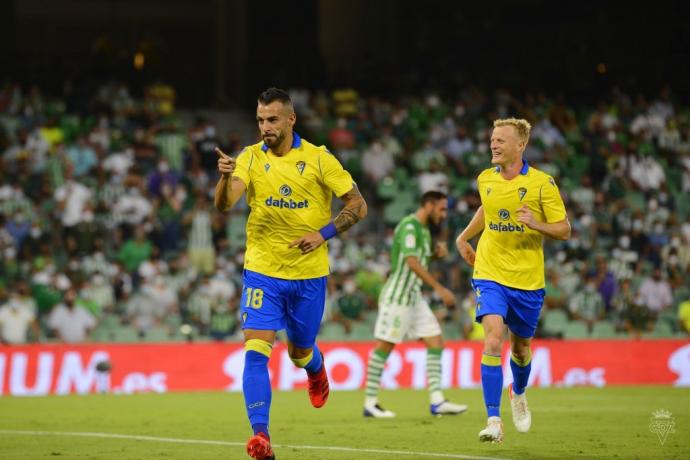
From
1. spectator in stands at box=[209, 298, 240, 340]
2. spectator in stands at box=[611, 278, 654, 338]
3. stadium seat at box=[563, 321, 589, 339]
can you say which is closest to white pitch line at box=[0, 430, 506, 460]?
spectator in stands at box=[209, 298, 240, 340]

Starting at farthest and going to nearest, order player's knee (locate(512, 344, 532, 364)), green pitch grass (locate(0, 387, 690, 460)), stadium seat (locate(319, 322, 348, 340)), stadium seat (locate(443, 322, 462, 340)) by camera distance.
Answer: stadium seat (locate(443, 322, 462, 340))
stadium seat (locate(319, 322, 348, 340))
player's knee (locate(512, 344, 532, 364))
green pitch grass (locate(0, 387, 690, 460))

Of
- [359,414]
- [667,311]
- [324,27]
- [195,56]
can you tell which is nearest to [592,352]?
[667,311]

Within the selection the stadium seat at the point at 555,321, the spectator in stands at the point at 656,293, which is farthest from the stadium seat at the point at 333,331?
the spectator in stands at the point at 656,293

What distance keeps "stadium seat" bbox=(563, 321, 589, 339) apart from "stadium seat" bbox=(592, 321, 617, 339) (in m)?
0.21

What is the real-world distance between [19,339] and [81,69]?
11795mm

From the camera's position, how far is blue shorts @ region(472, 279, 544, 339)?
10883 millimetres

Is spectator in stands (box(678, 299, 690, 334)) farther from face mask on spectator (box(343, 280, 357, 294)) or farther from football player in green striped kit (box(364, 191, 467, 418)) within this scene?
football player in green striped kit (box(364, 191, 467, 418))

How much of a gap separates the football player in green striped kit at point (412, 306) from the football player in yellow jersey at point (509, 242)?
134 inches

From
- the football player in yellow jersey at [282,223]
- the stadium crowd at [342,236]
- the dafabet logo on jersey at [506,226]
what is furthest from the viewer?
the stadium crowd at [342,236]

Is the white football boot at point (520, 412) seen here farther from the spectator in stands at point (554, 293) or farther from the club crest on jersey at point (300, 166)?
the spectator in stands at point (554, 293)

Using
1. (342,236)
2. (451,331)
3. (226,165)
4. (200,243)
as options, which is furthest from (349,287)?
(226,165)

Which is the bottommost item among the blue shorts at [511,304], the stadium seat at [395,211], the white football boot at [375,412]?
the white football boot at [375,412]

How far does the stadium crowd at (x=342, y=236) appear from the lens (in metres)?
24.0

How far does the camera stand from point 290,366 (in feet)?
70.6
